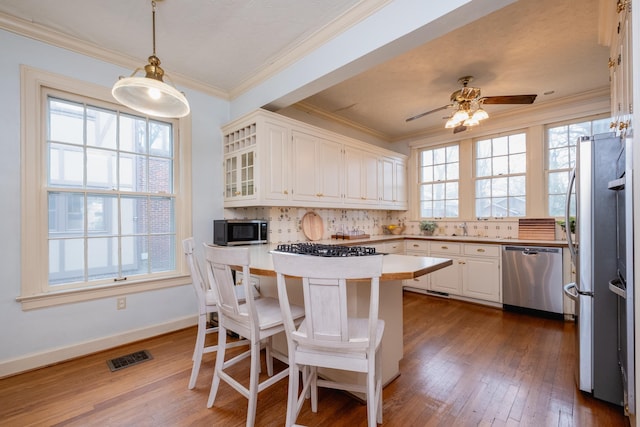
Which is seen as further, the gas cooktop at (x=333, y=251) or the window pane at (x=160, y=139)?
the window pane at (x=160, y=139)

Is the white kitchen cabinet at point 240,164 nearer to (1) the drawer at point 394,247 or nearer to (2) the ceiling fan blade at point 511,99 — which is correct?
(1) the drawer at point 394,247

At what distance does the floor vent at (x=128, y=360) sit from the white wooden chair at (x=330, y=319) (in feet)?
5.64

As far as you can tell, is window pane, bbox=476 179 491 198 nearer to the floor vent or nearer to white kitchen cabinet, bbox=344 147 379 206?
white kitchen cabinet, bbox=344 147 379 206

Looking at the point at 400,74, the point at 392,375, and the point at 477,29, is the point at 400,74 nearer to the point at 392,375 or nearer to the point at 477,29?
the point at 477,29

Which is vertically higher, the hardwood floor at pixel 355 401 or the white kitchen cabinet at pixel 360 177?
the white kitchen cabinet at pixel 360 177

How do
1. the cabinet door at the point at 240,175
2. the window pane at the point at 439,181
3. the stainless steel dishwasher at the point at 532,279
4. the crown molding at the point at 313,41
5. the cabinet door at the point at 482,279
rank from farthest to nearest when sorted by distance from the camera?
the window pane at the point at 439,181
the cabinet door at the point at 482,279
the stainless steel dishwasher at the point at 532,279
the cabinet door at the point at 240,175
the crown molding at the point at 313,41

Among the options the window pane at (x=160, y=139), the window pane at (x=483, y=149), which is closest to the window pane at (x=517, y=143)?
the window pane at (x=483, y=149)

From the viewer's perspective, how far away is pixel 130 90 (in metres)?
1.75

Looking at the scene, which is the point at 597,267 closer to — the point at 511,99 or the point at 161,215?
the point at 511,99

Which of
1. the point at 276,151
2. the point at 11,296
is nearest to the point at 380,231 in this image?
the point at 276,151

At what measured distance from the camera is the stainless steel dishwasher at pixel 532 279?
3.24 metres

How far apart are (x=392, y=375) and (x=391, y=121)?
372 centimetres

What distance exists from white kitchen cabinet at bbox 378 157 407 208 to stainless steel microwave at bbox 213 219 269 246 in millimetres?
2162

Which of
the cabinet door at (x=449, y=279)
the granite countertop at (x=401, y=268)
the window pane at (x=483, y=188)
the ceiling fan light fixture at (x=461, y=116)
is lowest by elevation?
the cabinet door at (x=449, y=279)
